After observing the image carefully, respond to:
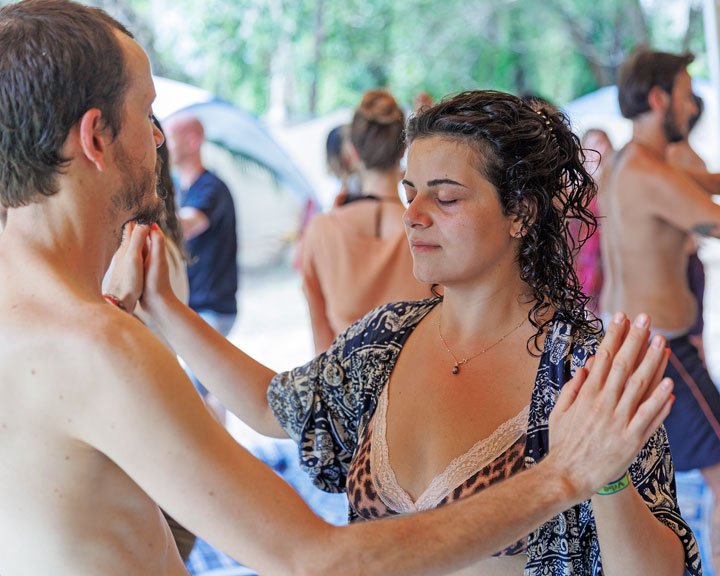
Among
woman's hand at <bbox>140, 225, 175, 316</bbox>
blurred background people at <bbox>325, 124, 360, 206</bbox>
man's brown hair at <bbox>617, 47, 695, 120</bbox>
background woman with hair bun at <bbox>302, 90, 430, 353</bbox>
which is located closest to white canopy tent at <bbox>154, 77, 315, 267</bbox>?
blurred background people at <bbox>325, 124, 360, 206</bbox>

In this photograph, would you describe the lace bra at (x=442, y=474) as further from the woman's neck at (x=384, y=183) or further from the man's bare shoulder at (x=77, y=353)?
the woman's neck at (x=384, y=183)

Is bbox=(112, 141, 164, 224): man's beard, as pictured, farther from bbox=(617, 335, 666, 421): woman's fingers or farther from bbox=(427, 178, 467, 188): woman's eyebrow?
bbox=(617, 335, 666, 421): woman's fingers

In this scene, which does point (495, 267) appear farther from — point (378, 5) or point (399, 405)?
point (378, 5)

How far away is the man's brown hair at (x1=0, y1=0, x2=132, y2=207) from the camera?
3.39 feet

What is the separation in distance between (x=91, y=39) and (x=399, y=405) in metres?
0.76

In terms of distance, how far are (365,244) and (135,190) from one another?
1643 millimetres

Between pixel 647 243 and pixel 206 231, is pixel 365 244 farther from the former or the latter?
pixel 206 231

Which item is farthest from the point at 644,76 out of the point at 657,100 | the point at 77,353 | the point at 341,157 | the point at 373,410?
the point at 77,353

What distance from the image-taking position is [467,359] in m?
1.48

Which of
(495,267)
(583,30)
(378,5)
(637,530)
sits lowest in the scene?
(637,530)

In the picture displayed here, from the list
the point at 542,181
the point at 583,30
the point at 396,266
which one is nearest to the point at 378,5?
the point at 583,30

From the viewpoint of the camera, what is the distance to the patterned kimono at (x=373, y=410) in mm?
1263

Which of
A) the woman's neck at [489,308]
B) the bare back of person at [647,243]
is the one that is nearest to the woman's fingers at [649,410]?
the woman's neck at [489,308]

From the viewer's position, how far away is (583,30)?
39.7 feet
